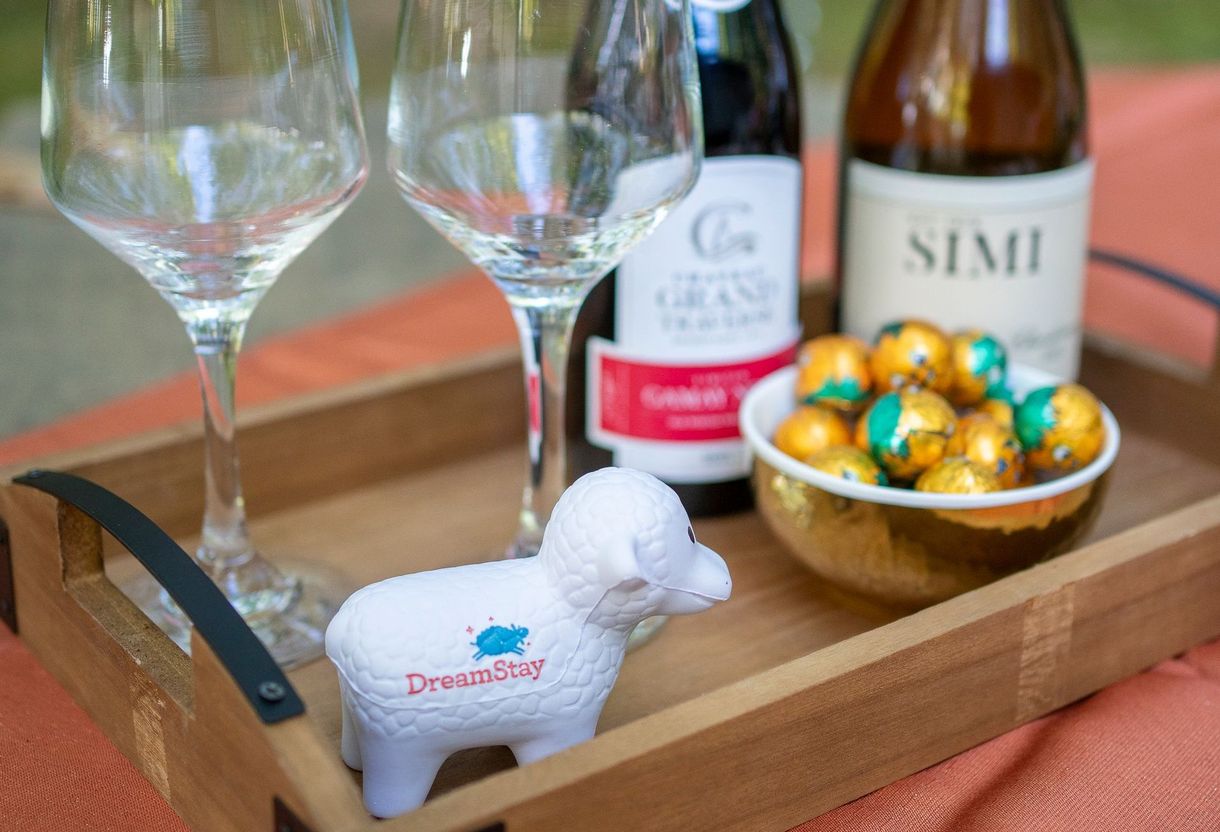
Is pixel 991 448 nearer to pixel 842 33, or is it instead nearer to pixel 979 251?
pixel 979 251

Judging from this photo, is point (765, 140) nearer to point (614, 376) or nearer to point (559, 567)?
point (614, 376)

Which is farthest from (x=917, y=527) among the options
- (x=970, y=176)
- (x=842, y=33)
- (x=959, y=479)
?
(x=842, y=33)

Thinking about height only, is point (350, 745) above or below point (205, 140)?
below

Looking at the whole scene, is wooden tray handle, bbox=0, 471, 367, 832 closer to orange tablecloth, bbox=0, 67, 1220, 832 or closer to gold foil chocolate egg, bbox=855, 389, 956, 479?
orange tablecloth, bbox=0, 67, 1220, 832

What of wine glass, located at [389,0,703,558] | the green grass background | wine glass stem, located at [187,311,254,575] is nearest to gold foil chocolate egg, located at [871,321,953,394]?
wine glass, located at [389,0,703,558]

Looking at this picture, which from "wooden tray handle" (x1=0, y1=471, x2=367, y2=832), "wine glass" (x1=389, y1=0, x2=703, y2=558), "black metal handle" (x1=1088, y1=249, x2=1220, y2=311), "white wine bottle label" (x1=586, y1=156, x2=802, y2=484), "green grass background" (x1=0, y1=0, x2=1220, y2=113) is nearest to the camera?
"wooden tray handle" (x1=0, y1=471, x2=367, y2=832)

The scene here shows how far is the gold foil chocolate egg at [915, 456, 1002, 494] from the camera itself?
1.40ft

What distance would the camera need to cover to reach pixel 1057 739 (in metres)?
0.41

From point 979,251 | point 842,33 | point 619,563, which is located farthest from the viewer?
point 842,33

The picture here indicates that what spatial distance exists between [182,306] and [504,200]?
108mm

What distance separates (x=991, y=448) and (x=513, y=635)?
19 centimetres

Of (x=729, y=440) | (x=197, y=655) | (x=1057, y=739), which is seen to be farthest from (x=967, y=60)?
(x=197, y=655)

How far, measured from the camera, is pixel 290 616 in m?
0.46

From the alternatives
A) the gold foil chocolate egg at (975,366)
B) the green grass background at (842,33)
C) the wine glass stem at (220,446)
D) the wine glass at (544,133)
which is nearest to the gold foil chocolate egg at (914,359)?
the gold foil chocolate egg at (975,366)
